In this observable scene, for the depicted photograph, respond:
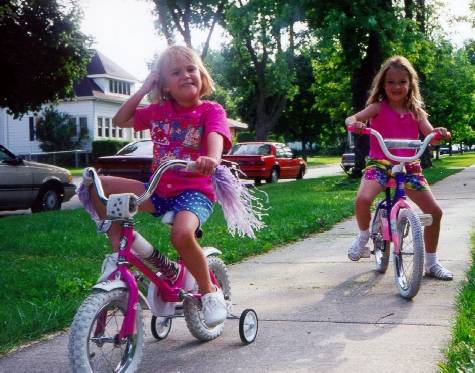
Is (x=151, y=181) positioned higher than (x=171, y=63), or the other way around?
(x=171, y=63)

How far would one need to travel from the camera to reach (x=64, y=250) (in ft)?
25.2

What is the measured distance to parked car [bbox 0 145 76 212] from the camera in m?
13.4

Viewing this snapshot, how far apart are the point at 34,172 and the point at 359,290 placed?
997 centimetres

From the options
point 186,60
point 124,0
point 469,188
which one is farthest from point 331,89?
point 186,60

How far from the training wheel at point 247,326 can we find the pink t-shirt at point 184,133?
71cm

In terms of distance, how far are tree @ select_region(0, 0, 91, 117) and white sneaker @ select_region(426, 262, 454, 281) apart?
2166 centimetres

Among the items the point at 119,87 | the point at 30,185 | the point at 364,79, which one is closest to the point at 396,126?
the point at 30,185

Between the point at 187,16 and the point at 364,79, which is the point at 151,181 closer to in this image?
the point at 364,79

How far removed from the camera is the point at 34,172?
1396cm

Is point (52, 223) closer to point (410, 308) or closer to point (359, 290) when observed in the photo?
point (359, 290)

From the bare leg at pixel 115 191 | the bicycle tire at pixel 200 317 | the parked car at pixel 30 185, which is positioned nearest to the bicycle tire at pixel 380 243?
the bicycle tire at pixel 200 317

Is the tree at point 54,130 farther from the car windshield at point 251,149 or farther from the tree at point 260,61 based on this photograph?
the car windshield at point 251,149

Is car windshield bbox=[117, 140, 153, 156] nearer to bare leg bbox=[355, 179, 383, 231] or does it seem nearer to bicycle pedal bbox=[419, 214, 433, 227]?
bare leg bbox=[355, 179, 383, 231]

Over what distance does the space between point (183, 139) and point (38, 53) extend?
77.1ft
